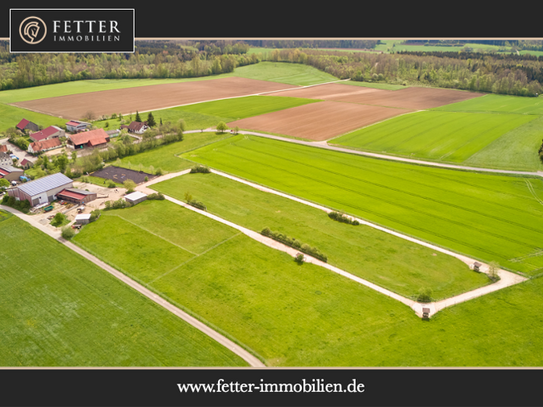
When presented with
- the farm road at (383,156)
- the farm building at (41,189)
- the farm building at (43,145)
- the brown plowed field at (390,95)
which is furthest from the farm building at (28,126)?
the brown plowed field at (390,95)

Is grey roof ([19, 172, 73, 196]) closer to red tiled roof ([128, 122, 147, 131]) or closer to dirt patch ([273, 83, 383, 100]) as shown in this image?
red tiled roof ([128, 122, 147, 131])

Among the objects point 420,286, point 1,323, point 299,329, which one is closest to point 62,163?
point 1,323

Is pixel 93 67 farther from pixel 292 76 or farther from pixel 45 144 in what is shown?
pixel 45 144

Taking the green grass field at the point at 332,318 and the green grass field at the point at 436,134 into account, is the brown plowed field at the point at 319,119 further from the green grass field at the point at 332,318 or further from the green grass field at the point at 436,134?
the green grass field at the point at 332,318

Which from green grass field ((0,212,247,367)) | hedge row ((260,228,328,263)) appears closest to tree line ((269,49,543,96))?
hedge row ((260,228,328,263))

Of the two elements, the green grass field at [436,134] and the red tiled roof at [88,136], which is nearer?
the green grass field at [436,134]

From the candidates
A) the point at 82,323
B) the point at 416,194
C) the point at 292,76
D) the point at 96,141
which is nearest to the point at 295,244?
the point at 416,194

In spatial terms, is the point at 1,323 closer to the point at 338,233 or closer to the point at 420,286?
the point at 338,233
